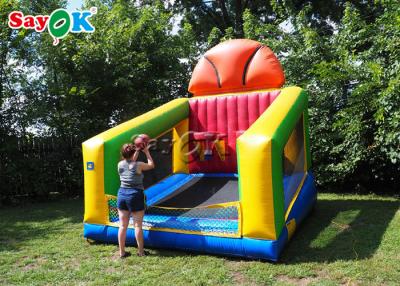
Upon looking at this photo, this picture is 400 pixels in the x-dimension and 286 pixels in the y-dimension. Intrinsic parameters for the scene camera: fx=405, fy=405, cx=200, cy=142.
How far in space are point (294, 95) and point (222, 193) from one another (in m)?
1.48

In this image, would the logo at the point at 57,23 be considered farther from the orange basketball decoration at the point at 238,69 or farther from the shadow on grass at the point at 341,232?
the shadow on grass at the point at 341,232

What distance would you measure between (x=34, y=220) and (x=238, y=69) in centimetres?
371

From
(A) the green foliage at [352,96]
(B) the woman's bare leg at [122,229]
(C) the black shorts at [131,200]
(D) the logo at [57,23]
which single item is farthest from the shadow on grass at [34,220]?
(A) the green foliage at [352,96]

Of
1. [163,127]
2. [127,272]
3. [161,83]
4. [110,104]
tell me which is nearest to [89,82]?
[110,104]

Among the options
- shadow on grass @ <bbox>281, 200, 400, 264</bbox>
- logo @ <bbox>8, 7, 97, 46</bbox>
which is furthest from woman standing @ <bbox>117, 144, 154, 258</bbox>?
logo @ <bbox>8, 7, 97, 46</bbox>

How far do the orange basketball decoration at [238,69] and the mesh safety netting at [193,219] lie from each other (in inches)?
88.2

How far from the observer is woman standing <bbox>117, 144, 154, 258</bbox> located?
3.80 m

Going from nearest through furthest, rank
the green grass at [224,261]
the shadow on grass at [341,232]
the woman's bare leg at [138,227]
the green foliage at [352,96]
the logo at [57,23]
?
the green grass at [224,261] → the shadow on grass at [341,232] → the woman's bare leg at [138,227] → the green foliage at [352,96] → the logo at [57,23]

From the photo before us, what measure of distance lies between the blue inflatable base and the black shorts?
1.29 ft

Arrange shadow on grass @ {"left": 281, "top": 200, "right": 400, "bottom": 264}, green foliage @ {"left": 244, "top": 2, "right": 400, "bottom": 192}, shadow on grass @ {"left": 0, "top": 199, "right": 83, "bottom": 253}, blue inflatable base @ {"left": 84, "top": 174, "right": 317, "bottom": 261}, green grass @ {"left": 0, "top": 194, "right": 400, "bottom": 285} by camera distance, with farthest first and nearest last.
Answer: green foliage @ {"left": 244, "top": 2, "right": 400, "bottom": 192}, shadow on grass @ {"left": 0, "top": 199, "right": 83, "bottom": 253}, shadow on grass @ {"left": 281, "top": 200, "right": 400, "bottom": 264}, blue inflatable base @ {"left": 84, "top": 174, "right": 317, "bottom": 261}, green grass @ {"left": 0, "top": 194, "right": 400, "bottom": 285}

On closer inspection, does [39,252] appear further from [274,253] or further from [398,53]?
[398,53]

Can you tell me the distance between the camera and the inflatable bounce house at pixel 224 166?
356 cm

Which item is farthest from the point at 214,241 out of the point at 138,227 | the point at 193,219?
the point at 138,227

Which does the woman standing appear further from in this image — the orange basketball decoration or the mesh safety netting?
the orange basketball decoration
